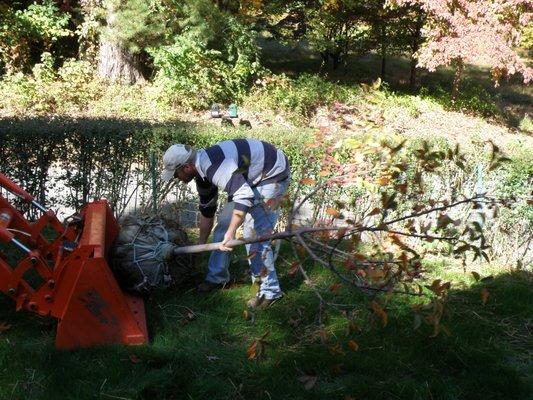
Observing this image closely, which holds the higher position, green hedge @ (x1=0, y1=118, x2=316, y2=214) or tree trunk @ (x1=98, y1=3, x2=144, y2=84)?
tree trunk @ (x1=98, y1=3, x2=144, y2=84)

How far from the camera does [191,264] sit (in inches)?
199

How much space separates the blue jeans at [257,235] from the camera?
182 inches

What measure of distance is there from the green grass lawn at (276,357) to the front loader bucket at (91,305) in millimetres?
79

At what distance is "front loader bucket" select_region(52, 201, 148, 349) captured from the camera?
380cm

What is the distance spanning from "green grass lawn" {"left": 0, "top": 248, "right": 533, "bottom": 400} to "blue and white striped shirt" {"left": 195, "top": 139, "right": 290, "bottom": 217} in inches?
37.2

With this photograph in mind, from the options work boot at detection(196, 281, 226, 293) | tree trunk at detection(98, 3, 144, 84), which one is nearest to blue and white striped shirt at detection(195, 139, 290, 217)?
work boot at detection(196, 281, 226, 293)

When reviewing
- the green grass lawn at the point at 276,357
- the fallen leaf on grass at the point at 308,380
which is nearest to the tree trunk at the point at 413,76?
the green grass lawn at the point at 276,357

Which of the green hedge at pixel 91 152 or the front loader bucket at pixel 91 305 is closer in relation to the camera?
the front loader bucket at pixel 91 305

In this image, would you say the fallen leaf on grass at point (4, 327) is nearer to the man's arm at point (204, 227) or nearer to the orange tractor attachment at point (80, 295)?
the orange tractor attachment at point (80, 295)

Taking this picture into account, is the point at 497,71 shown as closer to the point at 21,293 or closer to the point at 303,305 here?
the point at 303,305

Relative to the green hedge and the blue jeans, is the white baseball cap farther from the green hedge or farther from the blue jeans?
the green hedge

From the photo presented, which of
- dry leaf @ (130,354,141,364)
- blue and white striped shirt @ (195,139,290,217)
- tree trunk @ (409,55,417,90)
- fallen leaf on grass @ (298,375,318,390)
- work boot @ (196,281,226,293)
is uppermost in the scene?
tree trunk @ (409,55,417,90)

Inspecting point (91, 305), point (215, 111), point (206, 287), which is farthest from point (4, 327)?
point (215, 111)

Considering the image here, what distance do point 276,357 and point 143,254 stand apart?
1.21 m
